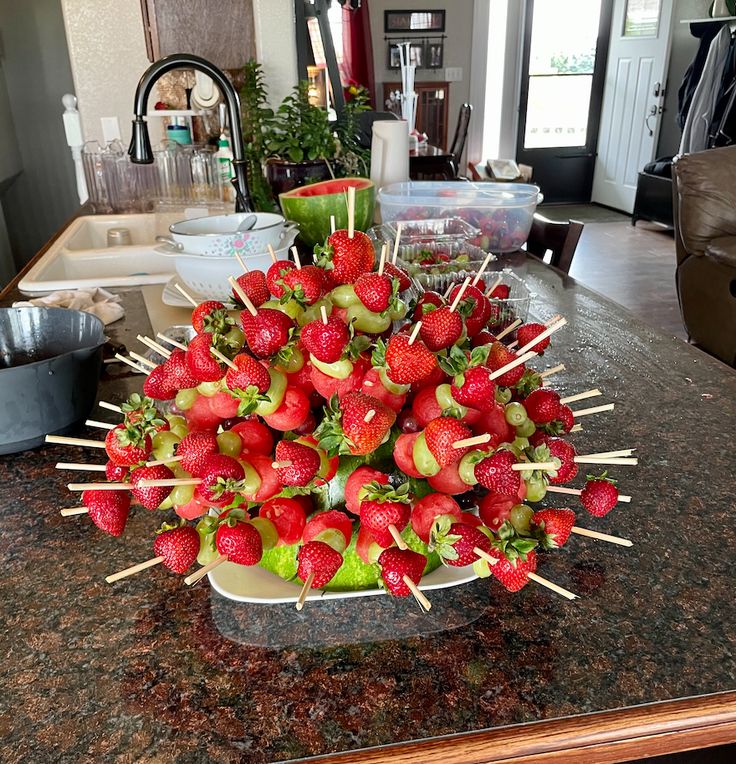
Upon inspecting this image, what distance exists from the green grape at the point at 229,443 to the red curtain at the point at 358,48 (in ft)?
19.4

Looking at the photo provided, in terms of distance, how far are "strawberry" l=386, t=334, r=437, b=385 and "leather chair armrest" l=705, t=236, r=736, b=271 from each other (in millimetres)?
2900

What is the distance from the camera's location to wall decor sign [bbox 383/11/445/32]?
6.36 metres

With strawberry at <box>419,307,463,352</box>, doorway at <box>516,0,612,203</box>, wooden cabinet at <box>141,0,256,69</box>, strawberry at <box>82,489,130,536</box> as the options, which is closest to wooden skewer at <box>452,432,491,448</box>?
strawberry at <box>419,307,463,352</box>

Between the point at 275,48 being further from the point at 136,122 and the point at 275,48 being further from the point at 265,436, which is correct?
the point at 265,436

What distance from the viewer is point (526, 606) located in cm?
70

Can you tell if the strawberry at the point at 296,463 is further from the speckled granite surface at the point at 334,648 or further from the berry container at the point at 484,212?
the berry container at the point at 484,212

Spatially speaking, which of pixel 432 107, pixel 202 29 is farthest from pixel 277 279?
pixel 432 107

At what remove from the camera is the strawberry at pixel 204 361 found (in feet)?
2.01

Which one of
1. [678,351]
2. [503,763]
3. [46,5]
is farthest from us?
[46,5]

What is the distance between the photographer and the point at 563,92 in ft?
22.6

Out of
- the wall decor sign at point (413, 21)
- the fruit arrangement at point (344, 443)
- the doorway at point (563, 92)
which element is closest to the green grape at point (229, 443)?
the fruit arrangement at point (344, 443)

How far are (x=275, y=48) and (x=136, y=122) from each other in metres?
1.29

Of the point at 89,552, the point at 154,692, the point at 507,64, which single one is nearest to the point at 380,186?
the point at 89,552

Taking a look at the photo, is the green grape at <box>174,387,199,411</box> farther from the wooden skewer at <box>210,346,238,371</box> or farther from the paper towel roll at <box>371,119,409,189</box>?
the paper towel roll at <box>371,119,409,189</box>
